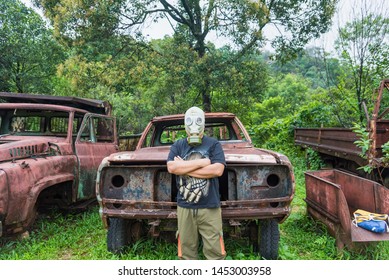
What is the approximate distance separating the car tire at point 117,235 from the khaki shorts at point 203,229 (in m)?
0.85

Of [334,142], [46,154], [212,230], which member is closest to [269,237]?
[212,230]

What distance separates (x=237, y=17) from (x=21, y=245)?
8571mm

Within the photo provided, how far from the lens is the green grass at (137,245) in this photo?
348cm

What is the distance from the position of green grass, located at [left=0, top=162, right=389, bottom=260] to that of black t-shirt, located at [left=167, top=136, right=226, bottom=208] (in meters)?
0.99

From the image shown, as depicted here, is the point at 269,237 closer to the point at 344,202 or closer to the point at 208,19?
the point at 344,202

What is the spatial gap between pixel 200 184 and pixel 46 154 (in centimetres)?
274

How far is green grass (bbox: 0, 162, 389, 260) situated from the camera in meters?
3.48

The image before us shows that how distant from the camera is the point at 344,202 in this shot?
358 centimetres

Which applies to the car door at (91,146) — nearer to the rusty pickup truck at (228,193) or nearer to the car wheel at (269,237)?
the rusty pickup truck at (228,193)

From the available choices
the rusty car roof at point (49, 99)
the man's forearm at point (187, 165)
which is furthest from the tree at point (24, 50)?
the man's forearm at point (187, 165)

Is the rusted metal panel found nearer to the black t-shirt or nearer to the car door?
the black t-shirt

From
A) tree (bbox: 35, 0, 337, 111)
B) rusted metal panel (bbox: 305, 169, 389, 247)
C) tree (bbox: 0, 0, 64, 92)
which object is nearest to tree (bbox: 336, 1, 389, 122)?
tree (bbox: 35, 0, 337, 111)

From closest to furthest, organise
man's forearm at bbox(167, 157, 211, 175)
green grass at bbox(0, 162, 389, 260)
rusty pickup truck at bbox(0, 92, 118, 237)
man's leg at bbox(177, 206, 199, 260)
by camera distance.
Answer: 1. man's forearm at bbox(167, 157, 211, 175)
2. man's leg at bbox(177, 206, 199, 260)
3. green grass at bbox(0, 162, 389, 260)
4. rusty pickup truck at bbox(0, 92, 118, 237)

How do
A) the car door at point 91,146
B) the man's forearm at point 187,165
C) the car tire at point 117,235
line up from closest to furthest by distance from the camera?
the man's forearm at point 187,165
the car tire at point 117,235
the car door at point 91,146
